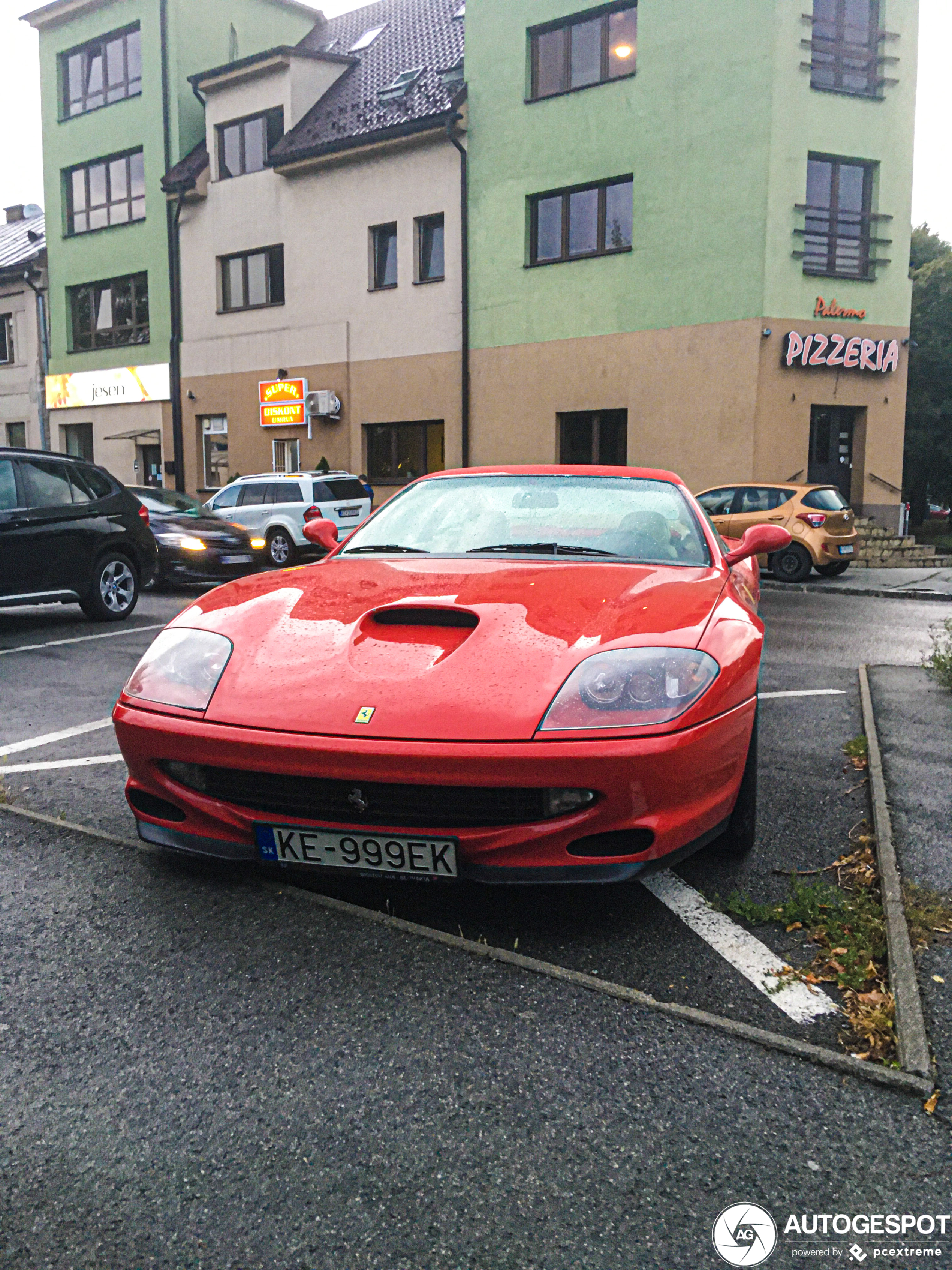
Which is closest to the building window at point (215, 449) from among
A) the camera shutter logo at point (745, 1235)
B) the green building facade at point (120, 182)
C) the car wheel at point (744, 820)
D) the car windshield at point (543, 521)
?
the green building facade at point (120, 182)

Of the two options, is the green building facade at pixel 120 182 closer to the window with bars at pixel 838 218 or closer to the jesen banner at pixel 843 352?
the window with bars at pixel 838 218

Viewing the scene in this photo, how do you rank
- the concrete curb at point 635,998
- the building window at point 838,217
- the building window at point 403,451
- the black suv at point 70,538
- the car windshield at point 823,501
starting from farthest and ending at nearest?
the building window at point 403,451 → the building window at point 838,217 → the car windshield at point 823,501 → the black suv at point 70,538 → the concrete curb at point 635,998

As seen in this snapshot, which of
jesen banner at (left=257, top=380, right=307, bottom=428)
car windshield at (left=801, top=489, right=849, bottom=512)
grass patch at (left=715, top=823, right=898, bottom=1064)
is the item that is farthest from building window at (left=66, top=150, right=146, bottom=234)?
grass patch at (left=715, top=823, right=898, bottom=1064)

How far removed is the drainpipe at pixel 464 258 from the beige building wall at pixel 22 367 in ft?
48.8

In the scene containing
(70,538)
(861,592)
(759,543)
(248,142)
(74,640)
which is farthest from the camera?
(248,142)

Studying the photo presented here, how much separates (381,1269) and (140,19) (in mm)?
32335

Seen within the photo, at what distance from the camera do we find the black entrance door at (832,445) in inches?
813

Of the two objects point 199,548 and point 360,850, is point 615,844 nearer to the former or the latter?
point 360,850

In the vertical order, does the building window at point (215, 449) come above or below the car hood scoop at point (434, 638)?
above

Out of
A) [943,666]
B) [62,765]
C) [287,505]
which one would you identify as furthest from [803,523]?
[62,765]

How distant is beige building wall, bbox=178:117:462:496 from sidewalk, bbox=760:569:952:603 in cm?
907

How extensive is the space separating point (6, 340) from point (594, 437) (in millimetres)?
20267

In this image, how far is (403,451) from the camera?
24359 mm

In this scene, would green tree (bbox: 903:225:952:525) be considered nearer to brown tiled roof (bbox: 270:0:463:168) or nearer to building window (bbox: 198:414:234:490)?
brown tiled roof (bbox: 270:0:463:168)
